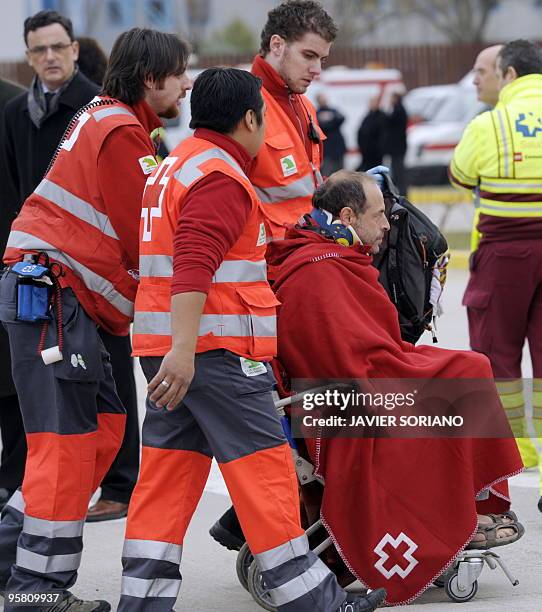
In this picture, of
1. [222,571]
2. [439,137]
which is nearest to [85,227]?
[222,571]

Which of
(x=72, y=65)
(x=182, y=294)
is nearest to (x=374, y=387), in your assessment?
(x=182, y=294)

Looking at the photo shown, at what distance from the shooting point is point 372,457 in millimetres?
4809

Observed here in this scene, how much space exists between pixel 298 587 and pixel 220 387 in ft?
2.11

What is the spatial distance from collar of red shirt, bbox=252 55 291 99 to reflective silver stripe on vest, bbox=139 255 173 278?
4.51ft

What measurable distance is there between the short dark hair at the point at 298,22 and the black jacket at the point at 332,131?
1709cm

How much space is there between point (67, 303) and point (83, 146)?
1.70ft

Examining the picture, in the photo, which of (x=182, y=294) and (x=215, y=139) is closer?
(x=182, y=294)

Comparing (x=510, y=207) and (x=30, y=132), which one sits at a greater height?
(x=30, y=132)

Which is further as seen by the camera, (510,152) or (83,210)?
(510,152)

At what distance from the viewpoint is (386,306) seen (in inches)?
194

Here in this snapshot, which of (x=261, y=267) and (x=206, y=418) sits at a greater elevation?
(x=261, y=267)

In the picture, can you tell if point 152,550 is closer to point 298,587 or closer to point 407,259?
point 298,587

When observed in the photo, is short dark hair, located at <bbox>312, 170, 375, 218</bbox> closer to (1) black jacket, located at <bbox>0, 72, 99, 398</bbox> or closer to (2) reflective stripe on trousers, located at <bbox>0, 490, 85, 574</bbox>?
(2) reflective stripe on trousers, located at <bbox>0, 490, 85, 574</bbox>

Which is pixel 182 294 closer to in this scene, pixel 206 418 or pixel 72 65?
pixel 206 418
